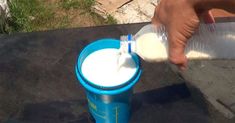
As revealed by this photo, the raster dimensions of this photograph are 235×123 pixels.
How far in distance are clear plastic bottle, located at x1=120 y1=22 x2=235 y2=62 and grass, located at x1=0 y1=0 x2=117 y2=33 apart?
1.11 m

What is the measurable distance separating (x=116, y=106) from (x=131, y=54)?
0.60 ft

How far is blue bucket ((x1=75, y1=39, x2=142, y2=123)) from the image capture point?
1.22m

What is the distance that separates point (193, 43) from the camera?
1260 mm

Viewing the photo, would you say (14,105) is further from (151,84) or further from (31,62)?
(151,84)

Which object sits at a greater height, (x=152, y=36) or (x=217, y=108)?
(x=152, y=36)

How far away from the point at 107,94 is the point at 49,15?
1.33 m

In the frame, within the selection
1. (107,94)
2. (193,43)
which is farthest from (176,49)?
(107,94)

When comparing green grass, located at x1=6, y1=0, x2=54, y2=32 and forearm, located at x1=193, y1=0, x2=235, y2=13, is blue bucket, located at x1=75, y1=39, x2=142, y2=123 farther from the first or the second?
green grass, located at x1=6, y1=0, x2=54, y2=32

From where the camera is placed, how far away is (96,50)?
4.30 ft

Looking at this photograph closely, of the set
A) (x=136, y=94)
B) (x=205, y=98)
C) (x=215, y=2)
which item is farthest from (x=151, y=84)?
(x=215, y=2)

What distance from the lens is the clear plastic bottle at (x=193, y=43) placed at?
1209mm

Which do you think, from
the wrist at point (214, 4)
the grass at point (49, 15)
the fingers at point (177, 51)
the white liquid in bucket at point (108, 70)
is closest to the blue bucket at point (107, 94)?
the white liquid in bucket at point (108, 70)

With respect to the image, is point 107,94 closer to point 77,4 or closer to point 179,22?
point 179,22

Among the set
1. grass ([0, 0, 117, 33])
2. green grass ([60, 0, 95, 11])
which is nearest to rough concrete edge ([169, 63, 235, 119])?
grass ([0, 0, 117, 33])
